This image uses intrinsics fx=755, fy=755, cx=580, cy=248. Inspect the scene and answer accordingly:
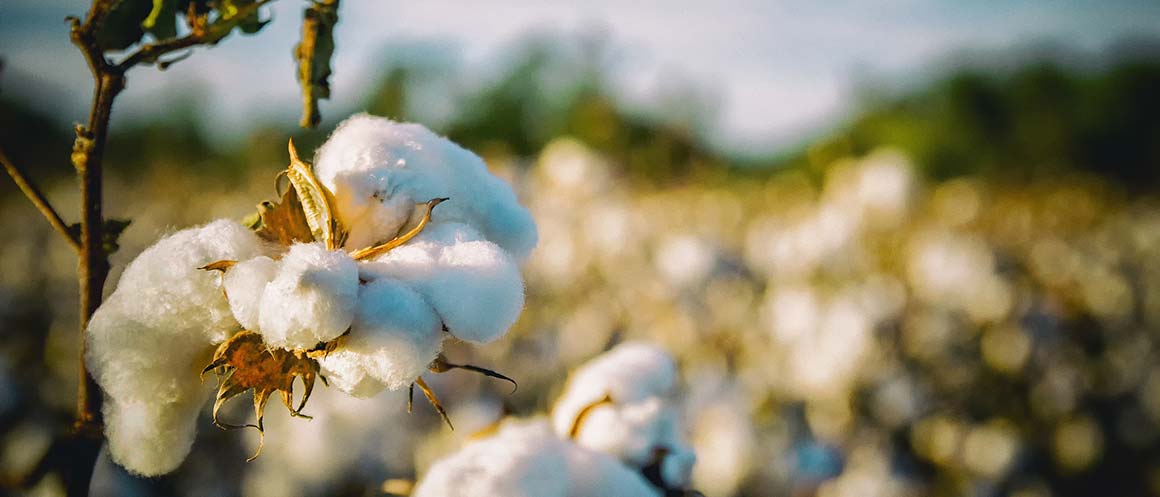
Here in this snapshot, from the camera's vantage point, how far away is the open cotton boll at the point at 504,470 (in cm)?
57

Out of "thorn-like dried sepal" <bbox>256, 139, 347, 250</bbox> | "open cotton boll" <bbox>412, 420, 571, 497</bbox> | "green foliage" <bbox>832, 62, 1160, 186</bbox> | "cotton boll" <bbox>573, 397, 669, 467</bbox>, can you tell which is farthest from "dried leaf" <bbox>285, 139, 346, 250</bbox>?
"green foliage" <bbox>832, 62, 1160, 186</bbox>

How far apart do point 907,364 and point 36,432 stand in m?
2.45

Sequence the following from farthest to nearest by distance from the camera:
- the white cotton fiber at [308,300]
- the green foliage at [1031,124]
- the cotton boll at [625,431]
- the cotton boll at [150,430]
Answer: the green foliage at [1031,124]
the cotton boll at [625,431]
the cotton boll at [150,430]
the white cotton fiber at [308,300]

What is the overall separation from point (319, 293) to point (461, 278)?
74 millimetres

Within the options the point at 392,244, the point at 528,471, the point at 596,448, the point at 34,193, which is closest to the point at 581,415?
the point at 596,448

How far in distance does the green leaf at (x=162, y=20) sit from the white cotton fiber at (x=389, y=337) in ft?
0.93

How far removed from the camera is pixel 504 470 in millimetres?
580

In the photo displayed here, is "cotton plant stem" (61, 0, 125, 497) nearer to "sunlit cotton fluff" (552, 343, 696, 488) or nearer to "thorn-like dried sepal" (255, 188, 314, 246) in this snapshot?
"thorn-like dried sepal" (255, 188, 314, 246)

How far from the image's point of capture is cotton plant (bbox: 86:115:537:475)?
39 cm

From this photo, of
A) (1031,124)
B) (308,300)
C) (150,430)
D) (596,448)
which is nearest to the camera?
(308,300)

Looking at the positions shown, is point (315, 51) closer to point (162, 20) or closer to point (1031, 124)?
point (162, 20)

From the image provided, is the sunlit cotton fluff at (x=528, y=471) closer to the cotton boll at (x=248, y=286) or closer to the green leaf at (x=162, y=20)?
the cotton boll at (x=248, y=286)

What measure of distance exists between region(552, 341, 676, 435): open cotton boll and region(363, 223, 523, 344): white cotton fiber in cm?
35

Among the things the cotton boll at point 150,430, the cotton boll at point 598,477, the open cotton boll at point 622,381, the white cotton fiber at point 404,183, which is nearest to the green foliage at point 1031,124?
the open cotton boll at point 622,381
